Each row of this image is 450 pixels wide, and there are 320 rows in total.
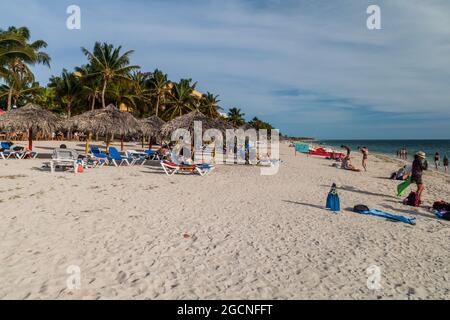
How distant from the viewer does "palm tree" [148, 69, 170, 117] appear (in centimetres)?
3231

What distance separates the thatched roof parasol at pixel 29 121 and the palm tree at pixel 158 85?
Answer: 16.9 metres

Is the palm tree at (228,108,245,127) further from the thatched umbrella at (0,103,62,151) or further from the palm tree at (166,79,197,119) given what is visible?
the thatched umbrella at (0,103,62,151)

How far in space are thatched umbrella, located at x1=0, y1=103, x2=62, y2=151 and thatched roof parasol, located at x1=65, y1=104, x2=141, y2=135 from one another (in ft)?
2.98

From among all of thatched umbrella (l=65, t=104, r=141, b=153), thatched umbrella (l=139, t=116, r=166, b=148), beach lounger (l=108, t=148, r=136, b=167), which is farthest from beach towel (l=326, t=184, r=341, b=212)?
thatched umbrella (l=139, t=116, r=166, b=148)

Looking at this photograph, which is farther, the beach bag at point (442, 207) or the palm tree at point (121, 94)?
the palm tree at point (121, 94)

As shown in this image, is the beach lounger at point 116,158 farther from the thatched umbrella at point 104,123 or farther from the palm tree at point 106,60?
the palm tree at point 106,60

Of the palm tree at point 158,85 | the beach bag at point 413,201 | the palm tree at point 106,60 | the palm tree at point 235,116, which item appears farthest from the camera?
the palm tree at point 235,116

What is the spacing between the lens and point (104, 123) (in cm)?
1475

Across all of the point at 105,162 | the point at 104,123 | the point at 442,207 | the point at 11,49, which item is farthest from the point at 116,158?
the point at 442,207

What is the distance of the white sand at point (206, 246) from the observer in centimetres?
330

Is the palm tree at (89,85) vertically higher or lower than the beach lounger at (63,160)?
higher

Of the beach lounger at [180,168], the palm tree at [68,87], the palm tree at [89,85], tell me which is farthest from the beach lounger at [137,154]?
the palm tree at [68,87]

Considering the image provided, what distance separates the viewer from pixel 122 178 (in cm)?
1021
